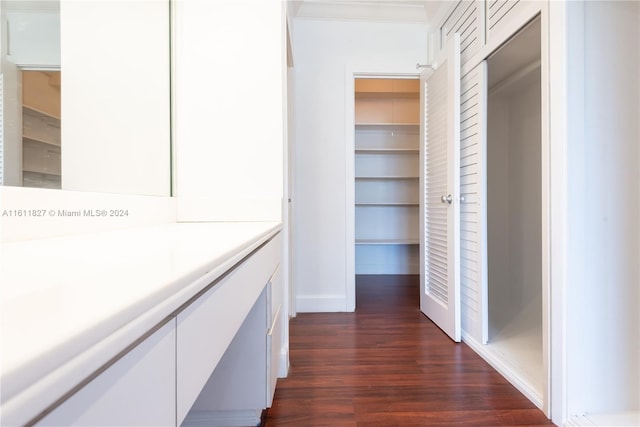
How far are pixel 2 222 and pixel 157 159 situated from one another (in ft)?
2.54

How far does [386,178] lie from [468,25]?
6.58ft

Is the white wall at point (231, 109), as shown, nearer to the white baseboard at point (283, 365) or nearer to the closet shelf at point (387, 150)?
the white baseboard at point (283, 365)

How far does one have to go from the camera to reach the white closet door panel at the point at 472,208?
175 centimetres

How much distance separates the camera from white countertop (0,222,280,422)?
0.16m

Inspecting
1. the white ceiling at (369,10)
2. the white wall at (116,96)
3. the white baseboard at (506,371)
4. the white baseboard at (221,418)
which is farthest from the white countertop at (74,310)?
the white ceiling at (369,10)

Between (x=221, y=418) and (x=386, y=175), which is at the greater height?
(x=386, y=175)

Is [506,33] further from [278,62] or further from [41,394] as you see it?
[41,394]

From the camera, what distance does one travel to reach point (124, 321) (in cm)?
24

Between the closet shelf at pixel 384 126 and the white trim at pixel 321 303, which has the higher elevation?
the closet shelf at pixel 384 126

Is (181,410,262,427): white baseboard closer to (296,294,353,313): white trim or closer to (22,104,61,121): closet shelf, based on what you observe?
(22,104,61,121): closet shelf

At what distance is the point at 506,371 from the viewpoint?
1.53 m

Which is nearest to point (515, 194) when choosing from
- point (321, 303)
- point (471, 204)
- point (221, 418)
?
point (471, 204)

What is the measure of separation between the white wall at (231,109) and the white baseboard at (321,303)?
3.92 feet

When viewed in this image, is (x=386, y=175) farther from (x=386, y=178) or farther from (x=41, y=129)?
(x=41, y=129)
